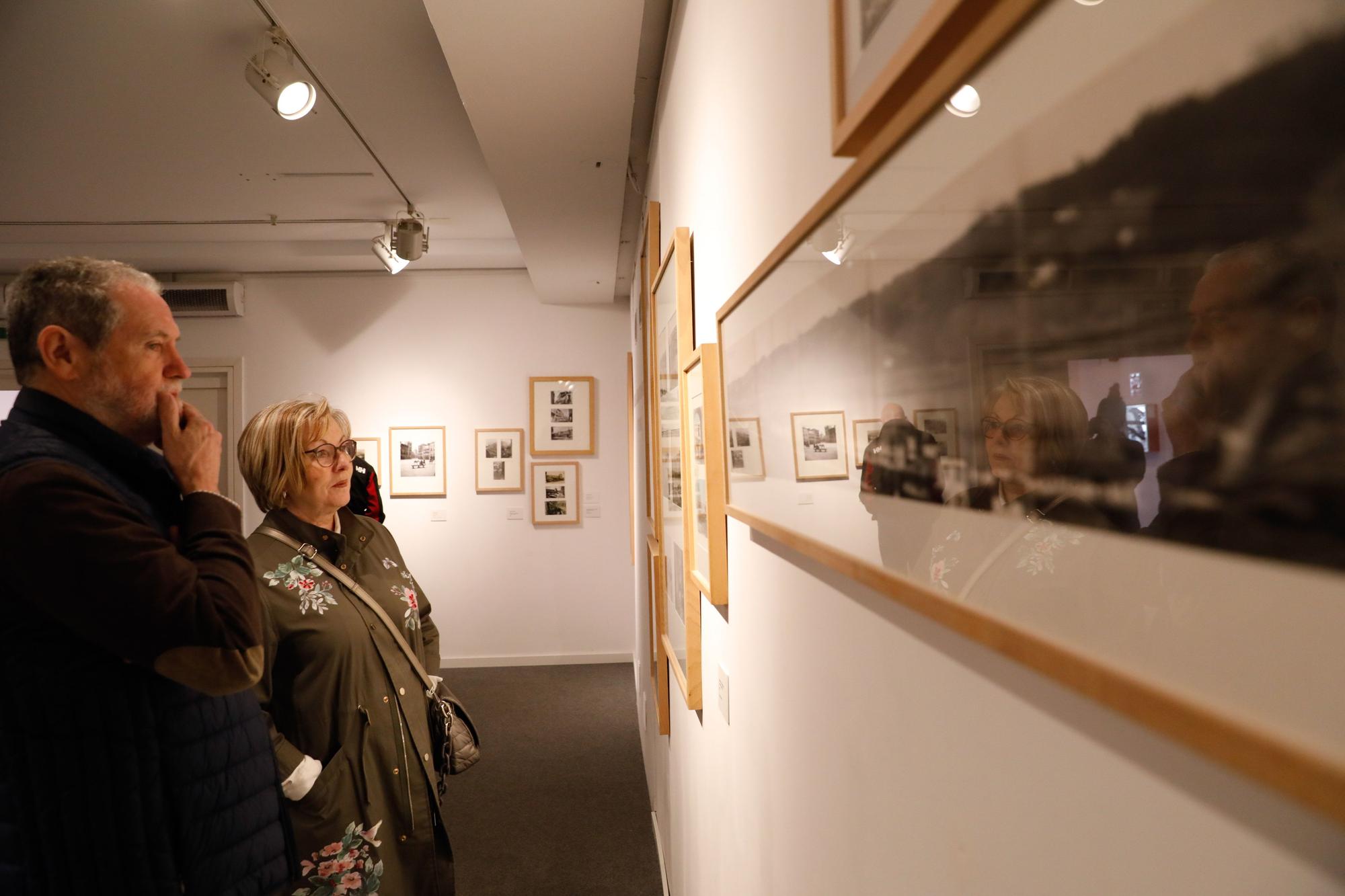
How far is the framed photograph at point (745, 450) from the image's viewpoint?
867 millimetres

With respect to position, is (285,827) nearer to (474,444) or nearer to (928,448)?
(928,448)

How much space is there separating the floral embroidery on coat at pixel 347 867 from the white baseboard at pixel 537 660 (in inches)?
175

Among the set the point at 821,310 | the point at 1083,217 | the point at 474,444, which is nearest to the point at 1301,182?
the point at 1083,217

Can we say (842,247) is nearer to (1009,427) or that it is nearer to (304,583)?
(1009,427)

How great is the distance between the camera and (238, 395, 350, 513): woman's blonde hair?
1924 millimetres

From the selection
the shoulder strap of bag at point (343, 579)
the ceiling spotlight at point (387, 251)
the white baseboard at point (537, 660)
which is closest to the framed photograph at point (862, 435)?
the shoulder strap of bag at point (343, 579)

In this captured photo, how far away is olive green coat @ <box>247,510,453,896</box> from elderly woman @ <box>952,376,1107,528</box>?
1.65 m

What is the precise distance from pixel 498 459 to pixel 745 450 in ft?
17.9

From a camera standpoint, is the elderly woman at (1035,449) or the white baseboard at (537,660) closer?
the elderly woman at (1035,449)

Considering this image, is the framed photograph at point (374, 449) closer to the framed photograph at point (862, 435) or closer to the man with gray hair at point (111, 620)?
the man with gray hair at point (111, 620)

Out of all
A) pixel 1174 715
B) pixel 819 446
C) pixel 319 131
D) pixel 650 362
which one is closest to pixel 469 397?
pixel 319 131

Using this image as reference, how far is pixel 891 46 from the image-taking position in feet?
1.52

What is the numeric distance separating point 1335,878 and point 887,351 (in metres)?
0.32

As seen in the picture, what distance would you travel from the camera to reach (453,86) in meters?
3.23
